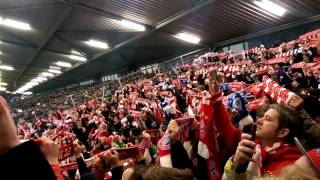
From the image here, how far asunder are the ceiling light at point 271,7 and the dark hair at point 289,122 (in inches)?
482

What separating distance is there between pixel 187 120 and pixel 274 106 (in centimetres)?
111

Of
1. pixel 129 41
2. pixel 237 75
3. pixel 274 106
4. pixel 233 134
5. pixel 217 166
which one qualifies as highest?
pixel 129 41

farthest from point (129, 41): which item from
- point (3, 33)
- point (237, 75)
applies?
point (237, 75)

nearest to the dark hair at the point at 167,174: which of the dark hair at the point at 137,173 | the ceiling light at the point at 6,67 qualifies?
the dark hair at the point at 137,173

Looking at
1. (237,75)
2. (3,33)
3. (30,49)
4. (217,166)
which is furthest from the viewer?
(30,49)

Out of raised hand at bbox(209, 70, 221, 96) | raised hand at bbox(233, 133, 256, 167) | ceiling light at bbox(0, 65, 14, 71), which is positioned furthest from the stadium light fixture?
raised hand at bbox(233, 133, 256, 167)

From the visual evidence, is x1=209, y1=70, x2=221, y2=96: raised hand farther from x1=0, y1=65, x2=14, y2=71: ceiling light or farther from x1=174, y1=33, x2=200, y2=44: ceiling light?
x1=0, y1=65, x2=14, y2=71: ceiling light

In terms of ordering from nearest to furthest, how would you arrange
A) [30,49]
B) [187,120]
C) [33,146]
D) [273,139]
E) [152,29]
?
1. [33,146]
2. [273,139]
3. [187,120]
4. [152,29]
5. [30,49]

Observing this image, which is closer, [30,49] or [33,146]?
[33,146]

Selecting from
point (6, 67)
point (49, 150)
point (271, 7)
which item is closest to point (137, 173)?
point (49, 150)

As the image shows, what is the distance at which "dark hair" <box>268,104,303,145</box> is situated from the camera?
2539mm

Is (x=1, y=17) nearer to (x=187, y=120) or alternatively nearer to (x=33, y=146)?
(x=187, y=120)

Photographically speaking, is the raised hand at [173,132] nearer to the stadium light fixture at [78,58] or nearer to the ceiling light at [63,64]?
the stadium light fixture at [78,58]

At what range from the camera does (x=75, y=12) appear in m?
16.0
